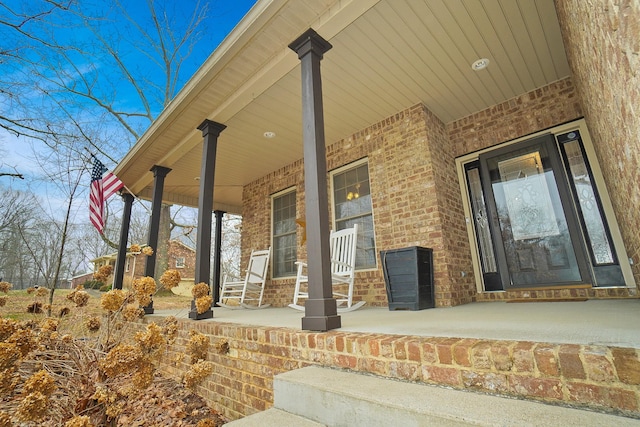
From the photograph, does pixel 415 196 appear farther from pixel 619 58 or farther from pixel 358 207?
pixel 619 58

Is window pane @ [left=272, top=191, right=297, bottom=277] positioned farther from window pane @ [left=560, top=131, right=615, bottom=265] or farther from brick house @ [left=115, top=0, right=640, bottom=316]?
window pane @ [left=560, top=131, right=615, bottom=265]

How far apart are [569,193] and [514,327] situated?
2.72 metres

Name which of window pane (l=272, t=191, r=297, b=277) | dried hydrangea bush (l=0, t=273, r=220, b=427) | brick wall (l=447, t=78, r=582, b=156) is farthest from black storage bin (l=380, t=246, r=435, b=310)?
window pane (l=272, t=191, r=297, b=277)

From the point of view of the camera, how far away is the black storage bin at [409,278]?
308 cm

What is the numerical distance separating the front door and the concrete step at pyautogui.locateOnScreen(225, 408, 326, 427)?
3299 millimetres

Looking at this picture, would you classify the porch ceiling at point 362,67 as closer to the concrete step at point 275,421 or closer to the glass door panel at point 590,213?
the glass door panel at point 590,213

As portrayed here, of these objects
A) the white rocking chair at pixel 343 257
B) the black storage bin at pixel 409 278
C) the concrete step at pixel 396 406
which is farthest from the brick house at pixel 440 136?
the concrete step at pixel 396 406

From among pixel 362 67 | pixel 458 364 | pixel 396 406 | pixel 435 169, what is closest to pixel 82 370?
pixel 396 406

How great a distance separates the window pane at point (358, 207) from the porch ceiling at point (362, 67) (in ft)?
2.16

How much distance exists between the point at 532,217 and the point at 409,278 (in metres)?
1.83

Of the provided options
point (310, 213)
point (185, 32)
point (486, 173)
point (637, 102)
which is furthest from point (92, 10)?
point (637, 102)

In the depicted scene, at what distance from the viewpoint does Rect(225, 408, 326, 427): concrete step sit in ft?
3.86

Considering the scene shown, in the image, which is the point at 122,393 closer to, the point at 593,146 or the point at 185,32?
the point at 593,146

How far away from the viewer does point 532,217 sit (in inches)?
141
